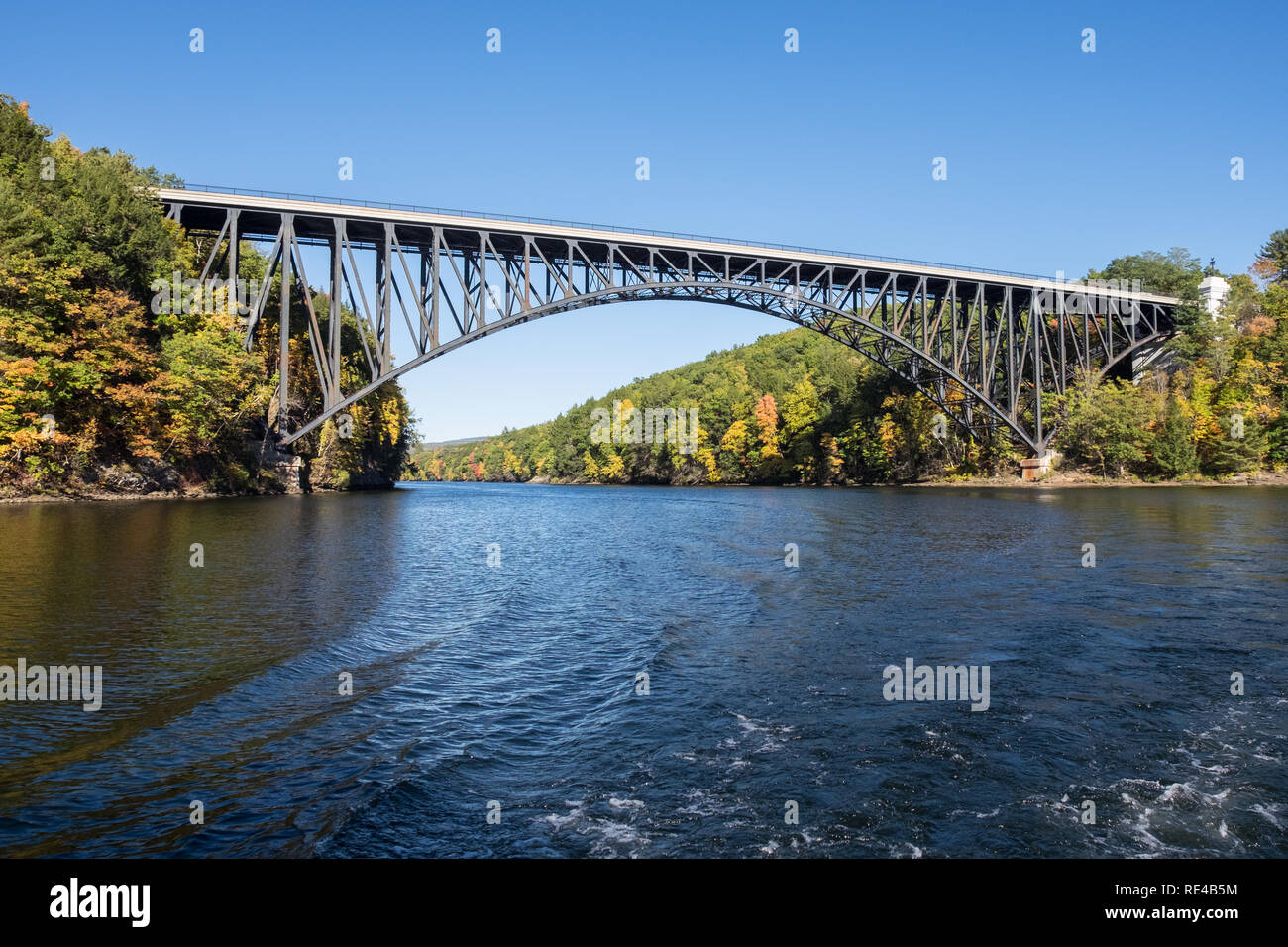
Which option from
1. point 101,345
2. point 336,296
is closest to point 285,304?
point 336,296

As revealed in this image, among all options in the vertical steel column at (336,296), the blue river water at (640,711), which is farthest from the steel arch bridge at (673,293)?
the blue river water at (640,711)

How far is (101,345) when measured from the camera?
39094mm

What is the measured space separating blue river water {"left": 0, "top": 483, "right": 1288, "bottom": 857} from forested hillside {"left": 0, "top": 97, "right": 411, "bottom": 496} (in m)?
21.2

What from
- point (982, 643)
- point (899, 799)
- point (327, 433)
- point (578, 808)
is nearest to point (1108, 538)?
point (982, 643)

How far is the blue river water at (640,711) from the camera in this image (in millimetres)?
Answer: 6328

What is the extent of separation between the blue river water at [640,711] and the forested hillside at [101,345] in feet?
69.5

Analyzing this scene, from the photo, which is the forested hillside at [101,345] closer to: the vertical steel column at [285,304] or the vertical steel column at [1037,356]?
the vertical steel column at [285,304]

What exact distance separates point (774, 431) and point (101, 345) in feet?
277

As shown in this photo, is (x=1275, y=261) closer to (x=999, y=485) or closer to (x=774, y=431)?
(x=999, y=485)

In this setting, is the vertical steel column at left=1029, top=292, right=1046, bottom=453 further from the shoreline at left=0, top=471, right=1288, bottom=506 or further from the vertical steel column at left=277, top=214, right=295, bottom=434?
the vertical steel column at left=277, top=214, right=295, bottom=434

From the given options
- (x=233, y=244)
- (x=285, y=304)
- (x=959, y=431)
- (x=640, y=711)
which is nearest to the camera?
(x=640, y=711)

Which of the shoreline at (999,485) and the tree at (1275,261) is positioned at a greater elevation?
the tree at (1275,261)
